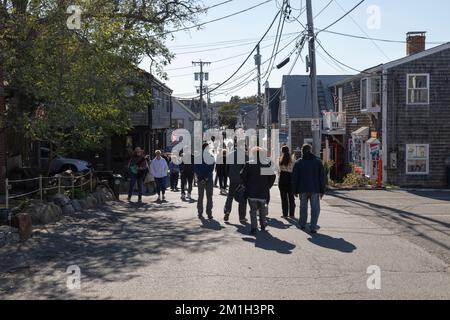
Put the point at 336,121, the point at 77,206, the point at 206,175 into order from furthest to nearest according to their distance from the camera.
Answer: the point at 336,121 < the point at 77,206 < the point at 206,175

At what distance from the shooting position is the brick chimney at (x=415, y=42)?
28922mm

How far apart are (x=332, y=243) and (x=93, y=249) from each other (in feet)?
13.9

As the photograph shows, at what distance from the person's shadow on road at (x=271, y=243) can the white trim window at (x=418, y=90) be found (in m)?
17.7

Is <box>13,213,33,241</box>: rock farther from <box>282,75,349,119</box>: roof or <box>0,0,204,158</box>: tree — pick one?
<box>282,75,349,119</box>: roof

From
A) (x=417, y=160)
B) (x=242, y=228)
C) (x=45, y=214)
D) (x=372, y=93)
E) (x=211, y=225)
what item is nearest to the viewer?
(x=242, y=228)

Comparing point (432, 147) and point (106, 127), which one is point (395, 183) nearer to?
point (432, 147)

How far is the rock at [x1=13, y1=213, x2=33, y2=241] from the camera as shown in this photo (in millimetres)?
11055

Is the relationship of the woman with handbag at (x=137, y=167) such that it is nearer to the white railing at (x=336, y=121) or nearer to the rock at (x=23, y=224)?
the rock at (x=23, y=224)

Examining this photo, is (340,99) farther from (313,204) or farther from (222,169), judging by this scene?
(313,204)

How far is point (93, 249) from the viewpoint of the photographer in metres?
10.5

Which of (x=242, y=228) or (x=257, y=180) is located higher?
(x=257, y=180)

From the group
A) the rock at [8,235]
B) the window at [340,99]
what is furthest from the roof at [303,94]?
the rock at [8,235]

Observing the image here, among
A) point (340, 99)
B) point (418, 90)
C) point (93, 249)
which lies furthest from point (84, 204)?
point (340, 99)
